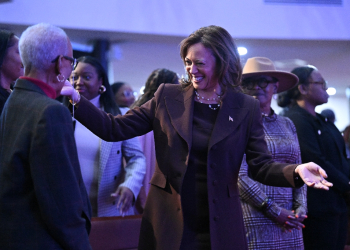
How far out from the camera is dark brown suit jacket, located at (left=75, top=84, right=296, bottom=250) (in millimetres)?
1748

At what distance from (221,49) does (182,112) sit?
0.35 metres

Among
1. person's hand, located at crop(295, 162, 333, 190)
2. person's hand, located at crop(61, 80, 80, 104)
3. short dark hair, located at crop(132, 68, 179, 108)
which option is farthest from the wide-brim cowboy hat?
person's hand, located at crop(61, 80, 80, 104)

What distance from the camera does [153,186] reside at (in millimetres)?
1838

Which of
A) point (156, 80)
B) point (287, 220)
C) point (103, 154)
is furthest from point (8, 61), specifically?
point (287, 220)

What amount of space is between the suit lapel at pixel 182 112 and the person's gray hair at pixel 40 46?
64cm

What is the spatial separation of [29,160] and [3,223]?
22cm

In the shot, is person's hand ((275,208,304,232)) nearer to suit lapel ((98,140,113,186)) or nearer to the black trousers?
the black trousers

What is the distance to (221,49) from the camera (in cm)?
190

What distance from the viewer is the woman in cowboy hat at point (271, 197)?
2.33 m

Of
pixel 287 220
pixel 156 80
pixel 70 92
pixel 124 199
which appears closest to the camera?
pixel 70 92

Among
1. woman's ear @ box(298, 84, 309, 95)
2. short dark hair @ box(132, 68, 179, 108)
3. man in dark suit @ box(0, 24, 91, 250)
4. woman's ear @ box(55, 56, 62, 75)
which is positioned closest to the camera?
man in dark suit @ box(0, 24, 91, 250)

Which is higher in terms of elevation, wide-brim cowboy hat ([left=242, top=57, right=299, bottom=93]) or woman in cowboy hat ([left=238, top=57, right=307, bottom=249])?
wide-brim cowboy hat ([left=242, top=57, right=299, bottom=93])

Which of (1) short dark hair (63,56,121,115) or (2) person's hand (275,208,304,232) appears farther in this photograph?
(1) short dark hair (63,56,121,115)

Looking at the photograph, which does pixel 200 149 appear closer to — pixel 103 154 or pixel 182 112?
pixel 182 112
